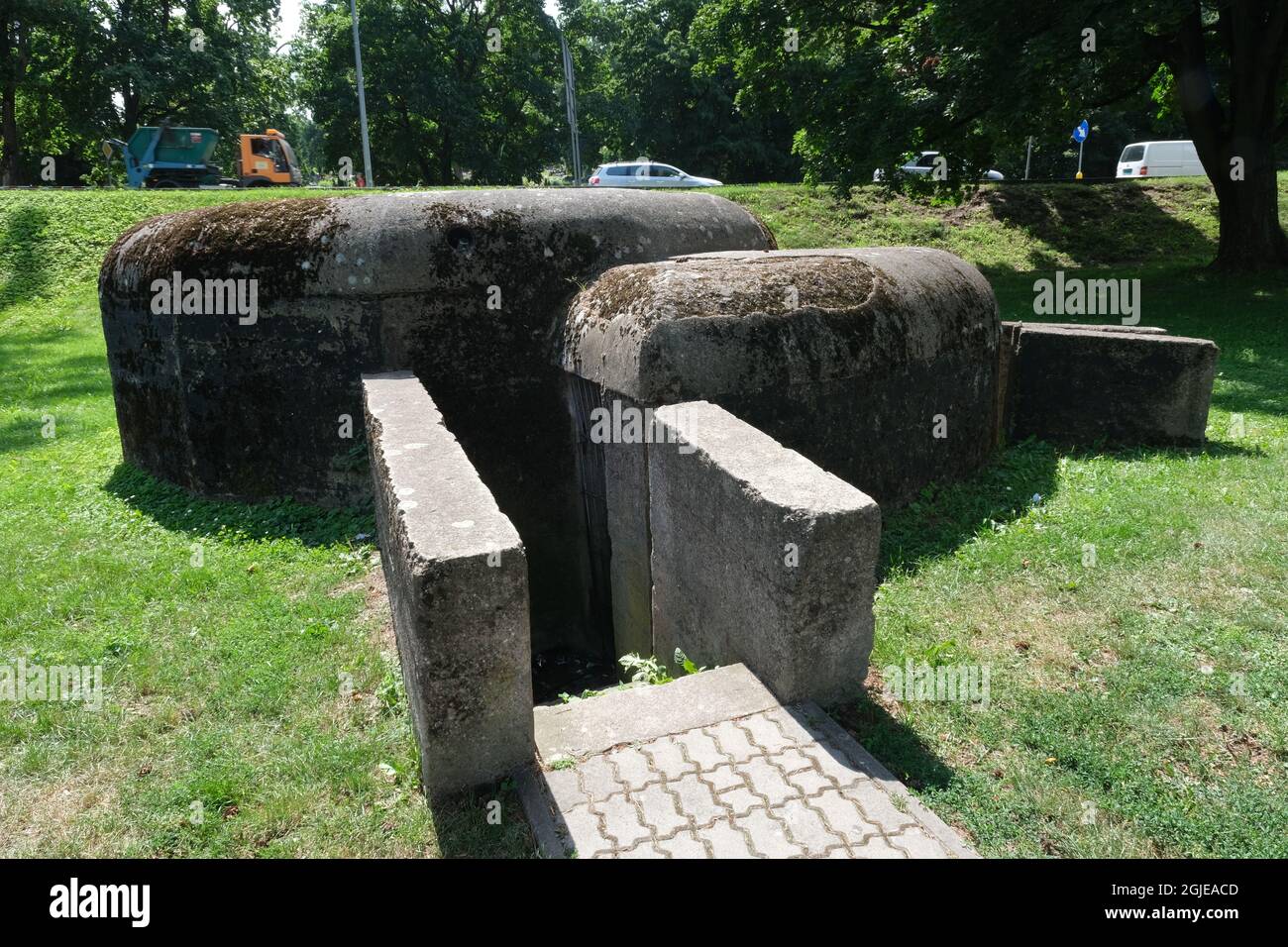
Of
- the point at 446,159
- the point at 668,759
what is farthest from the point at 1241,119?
the point at 446,159

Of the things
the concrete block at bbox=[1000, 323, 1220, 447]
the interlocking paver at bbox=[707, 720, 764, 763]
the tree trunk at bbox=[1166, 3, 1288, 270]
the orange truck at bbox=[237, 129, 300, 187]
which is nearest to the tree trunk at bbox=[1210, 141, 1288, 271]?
the tree trunk at bbox=[1166, 3, 1288, 270]

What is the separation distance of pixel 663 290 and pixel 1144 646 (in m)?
3.10

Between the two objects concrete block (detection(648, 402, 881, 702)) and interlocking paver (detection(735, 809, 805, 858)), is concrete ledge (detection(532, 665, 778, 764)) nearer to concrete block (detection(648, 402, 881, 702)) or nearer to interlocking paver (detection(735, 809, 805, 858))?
concrete block (detection(648, 402, 881, 702))

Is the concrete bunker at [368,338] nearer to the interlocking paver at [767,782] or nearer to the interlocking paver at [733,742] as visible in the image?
the interlocking paver at [733,742]

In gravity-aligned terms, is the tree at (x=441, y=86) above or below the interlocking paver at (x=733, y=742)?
above

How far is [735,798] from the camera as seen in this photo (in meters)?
3.09

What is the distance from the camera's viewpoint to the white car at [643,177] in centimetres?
2462

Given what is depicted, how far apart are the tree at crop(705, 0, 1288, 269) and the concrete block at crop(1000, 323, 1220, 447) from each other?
228 inches

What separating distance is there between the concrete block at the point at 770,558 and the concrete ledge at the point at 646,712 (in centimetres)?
15

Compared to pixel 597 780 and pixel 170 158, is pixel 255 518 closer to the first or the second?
pixel 597 780

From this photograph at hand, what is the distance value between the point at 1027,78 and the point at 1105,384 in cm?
636

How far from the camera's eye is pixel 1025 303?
1498 cm

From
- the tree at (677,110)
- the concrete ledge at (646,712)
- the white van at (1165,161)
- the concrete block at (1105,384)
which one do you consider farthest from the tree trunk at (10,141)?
the white van at (1165,161)

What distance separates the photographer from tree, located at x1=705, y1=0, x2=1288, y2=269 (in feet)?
40.3
